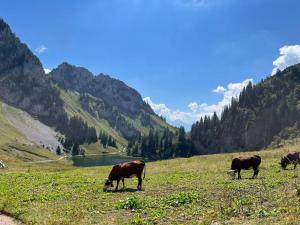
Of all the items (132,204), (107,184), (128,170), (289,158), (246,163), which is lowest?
(132,204)

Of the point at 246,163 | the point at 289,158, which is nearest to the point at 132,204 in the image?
the point at 246,163

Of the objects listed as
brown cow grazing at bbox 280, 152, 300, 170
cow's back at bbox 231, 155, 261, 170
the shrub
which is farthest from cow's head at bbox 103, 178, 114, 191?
Result: brown cow grazing at bbox 280, 152, 300, 170

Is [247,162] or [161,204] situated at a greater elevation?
[247,162]

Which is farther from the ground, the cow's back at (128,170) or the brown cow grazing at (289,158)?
the brown cow grazing at (289,158)

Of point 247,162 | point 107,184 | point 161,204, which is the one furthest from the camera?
point 247,162

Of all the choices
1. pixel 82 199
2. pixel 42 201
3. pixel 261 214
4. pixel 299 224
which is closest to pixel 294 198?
pixel 261 214

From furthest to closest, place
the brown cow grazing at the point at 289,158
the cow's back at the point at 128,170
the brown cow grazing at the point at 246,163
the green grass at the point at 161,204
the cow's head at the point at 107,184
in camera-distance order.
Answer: the brown cow grazing at the point at 289,158 → the brown cow grazing at the point at 246,163 → the cow's back at the point at 128,170 → the cow's head at the point at 107,184 → the green grass at the point at 161,204

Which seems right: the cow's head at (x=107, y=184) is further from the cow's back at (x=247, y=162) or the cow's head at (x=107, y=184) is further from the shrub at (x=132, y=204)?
the cow's back at (x=247, y=162)

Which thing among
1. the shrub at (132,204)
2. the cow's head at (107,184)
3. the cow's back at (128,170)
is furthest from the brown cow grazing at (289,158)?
the shrub at (132,204)

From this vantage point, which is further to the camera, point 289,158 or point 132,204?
point 289,158

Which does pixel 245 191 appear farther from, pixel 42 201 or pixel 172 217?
pixel 42 201

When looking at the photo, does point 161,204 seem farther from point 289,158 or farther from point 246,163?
point 289,158

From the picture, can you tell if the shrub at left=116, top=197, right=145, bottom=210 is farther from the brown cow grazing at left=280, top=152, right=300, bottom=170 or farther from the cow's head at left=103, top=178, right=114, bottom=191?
the brown cow grazing at left=280, top=152, right=300, bottom=170

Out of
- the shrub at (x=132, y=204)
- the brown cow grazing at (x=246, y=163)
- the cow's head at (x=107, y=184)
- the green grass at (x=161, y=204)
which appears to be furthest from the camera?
the brown cow grazing at (x=246, y=163)
